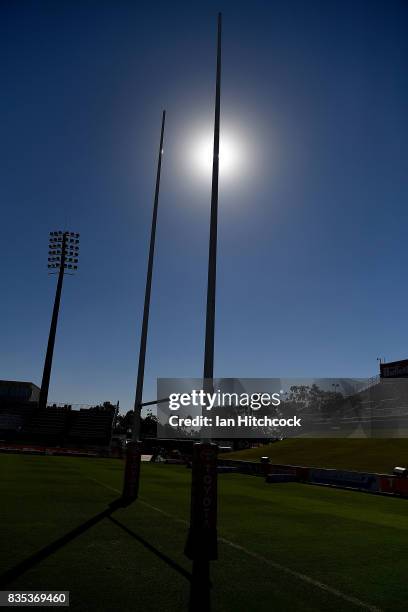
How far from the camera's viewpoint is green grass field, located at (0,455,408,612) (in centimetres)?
634

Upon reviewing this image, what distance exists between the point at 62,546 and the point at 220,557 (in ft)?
9.57

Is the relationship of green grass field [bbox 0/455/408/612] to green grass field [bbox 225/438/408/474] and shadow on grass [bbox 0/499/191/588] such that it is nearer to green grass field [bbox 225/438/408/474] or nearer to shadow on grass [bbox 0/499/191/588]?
shadow on grass [bbox 0/499/191/588]

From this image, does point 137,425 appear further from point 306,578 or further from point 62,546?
point 306,578

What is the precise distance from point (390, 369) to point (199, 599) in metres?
77.7

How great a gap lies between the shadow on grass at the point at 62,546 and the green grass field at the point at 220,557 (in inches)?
1.2

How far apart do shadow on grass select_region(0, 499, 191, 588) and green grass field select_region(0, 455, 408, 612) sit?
3cm

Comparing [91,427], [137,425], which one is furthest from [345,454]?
[91,427]

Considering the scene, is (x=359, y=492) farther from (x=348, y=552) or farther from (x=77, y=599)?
(x=77, y=599)

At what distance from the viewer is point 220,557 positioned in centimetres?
853

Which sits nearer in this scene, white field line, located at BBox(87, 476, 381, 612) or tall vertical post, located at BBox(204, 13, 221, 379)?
white field line, located at BBox(87, 476, 381, 612)

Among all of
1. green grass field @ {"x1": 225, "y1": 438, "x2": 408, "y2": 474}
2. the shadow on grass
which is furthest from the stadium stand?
the shadow on grass

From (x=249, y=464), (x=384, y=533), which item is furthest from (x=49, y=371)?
(x=384, y=533)

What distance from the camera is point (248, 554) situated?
8.84 m

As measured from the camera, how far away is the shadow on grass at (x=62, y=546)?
265 inches
